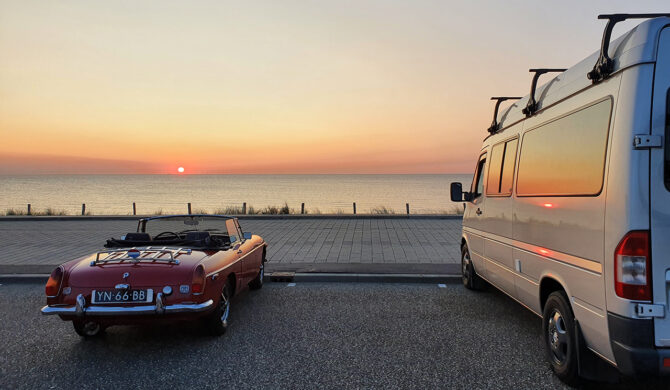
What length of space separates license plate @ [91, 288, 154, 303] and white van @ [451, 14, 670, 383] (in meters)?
3.72

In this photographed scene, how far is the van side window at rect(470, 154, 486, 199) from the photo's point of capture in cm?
643

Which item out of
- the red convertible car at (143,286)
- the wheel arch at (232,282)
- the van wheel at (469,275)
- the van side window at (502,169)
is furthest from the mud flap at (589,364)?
the wheel arch at (232,282)

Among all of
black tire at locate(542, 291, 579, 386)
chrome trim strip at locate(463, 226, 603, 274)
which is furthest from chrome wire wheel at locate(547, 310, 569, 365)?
chrome trim strip at locate(463, 226, 603, 274)

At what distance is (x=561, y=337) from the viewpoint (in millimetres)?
3777

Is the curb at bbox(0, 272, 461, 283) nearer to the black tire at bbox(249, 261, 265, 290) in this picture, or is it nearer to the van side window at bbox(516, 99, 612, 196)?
the black tire at bbox(249, 261, 265, 290)

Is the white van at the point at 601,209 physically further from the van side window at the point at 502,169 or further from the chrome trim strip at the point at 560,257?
the van side window at the point at 502,169

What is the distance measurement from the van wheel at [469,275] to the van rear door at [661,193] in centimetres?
386

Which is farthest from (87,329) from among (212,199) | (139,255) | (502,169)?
(212,199)

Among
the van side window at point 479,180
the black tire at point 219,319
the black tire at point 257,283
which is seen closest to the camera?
the black tire at point 219,319

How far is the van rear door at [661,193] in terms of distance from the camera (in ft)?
9.18

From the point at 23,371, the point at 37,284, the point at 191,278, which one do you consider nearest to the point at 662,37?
the point at 191,278

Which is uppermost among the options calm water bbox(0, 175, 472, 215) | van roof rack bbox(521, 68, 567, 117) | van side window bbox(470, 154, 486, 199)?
van roof rack bbox(521, 68, 567, 117)

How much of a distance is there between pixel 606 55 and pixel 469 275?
Answer: 4.27 metres

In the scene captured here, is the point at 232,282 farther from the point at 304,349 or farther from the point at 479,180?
the point at 479,180
